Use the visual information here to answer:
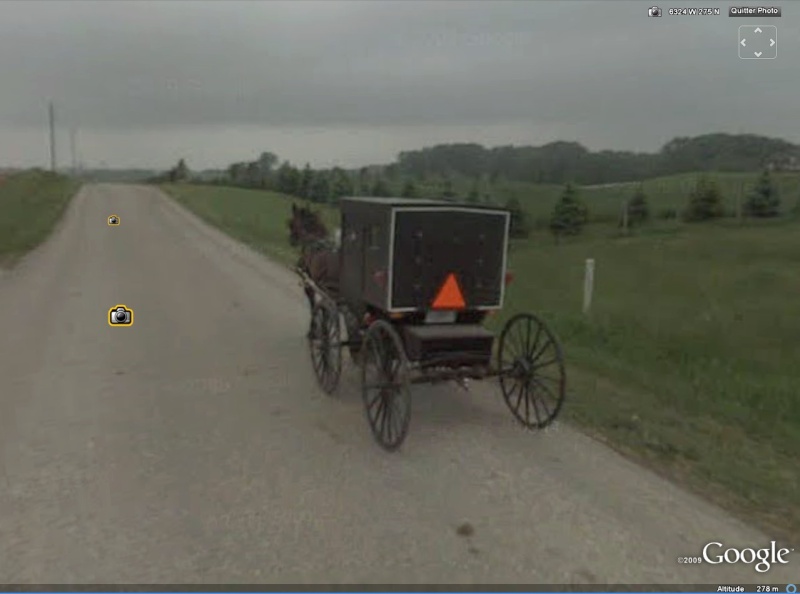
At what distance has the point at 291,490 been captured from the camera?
4.08 meters

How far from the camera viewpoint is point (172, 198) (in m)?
44.4

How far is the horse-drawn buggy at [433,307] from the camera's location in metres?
4.92

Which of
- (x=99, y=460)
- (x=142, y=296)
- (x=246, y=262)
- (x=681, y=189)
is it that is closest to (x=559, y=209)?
(x=681, y=189)

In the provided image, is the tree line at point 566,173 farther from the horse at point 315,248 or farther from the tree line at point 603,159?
the horse at point 315,248

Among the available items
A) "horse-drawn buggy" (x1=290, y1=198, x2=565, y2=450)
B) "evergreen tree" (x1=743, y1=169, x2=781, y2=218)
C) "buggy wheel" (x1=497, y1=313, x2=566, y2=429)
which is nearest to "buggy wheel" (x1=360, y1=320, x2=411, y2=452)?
"horse-drawn buggy" (x1=290, y1=198, x2=565, y2=450)

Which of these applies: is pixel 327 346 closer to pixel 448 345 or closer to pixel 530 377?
pixel 448 345

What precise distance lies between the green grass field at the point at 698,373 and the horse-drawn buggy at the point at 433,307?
70cm

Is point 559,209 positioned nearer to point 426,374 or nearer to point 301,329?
point 301,329

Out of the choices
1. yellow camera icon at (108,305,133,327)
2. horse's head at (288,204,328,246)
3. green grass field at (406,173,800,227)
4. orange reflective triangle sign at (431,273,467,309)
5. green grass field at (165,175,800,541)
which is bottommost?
yellow camera icon at (108,305,133,327)

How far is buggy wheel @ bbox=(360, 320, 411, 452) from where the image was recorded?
4.67 meters

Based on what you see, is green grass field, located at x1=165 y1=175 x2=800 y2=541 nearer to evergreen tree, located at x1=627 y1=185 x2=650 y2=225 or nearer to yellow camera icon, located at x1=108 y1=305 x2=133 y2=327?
yellow camera icon, located at x1=108 y1=305 x2=133 y2=327

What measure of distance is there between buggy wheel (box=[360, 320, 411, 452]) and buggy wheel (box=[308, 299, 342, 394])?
919 millimetres

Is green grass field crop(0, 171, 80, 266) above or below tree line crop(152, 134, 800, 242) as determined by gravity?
below

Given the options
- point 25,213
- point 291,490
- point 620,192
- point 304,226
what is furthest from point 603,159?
point 291,490
